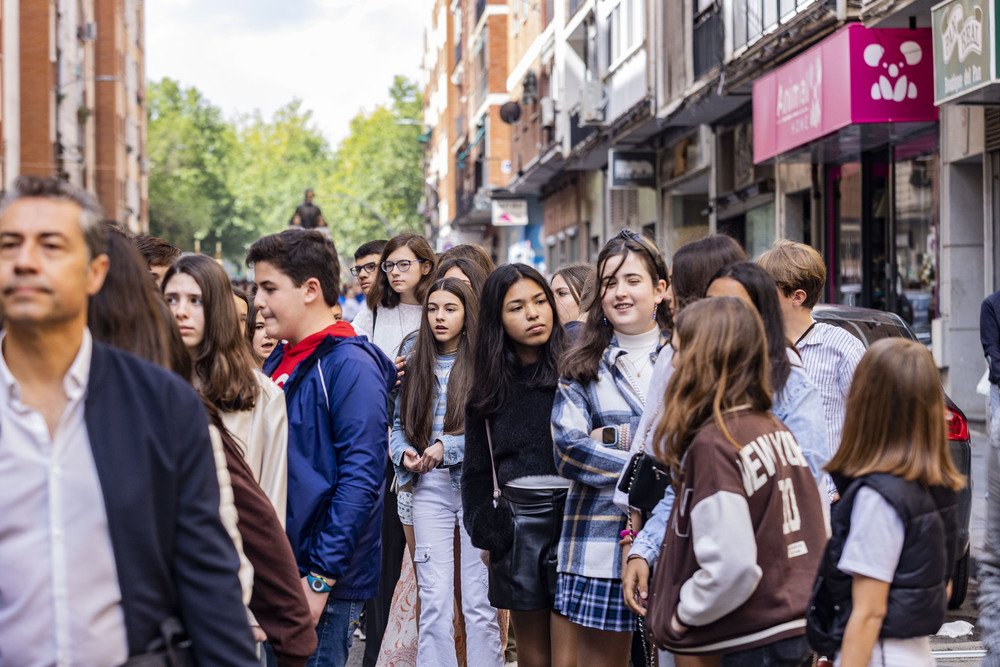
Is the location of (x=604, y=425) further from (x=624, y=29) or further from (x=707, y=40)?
(x=624, y=29)

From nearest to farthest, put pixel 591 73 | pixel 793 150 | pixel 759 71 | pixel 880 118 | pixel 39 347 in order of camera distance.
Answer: pixel 39 347 < pixel 880 118 < pixel 793 150 < pixel 759 71 < pixel 591 73

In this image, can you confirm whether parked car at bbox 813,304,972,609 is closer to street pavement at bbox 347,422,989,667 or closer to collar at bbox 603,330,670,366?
street pavement at bbox 347,422,989,667

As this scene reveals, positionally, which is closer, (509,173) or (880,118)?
(880,118)

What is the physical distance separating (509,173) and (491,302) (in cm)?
3807

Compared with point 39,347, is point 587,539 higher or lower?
lower

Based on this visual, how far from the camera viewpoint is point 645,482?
4.28 meters

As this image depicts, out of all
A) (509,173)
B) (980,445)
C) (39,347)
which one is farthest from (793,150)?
(509,173)

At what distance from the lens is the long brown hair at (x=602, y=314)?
15.8ft

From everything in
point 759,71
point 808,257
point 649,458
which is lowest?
point 649,458

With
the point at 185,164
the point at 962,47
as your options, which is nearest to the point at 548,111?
the point at 962,47

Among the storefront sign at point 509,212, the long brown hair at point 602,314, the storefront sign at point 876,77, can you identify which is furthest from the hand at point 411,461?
the storefront sign at point 509,212

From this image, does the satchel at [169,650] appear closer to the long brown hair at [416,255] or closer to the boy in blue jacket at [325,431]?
the boy in blue jacket at [325,431]

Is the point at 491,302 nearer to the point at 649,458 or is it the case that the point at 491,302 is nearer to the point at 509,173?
the point at 649,458

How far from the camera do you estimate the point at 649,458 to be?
4238mm
